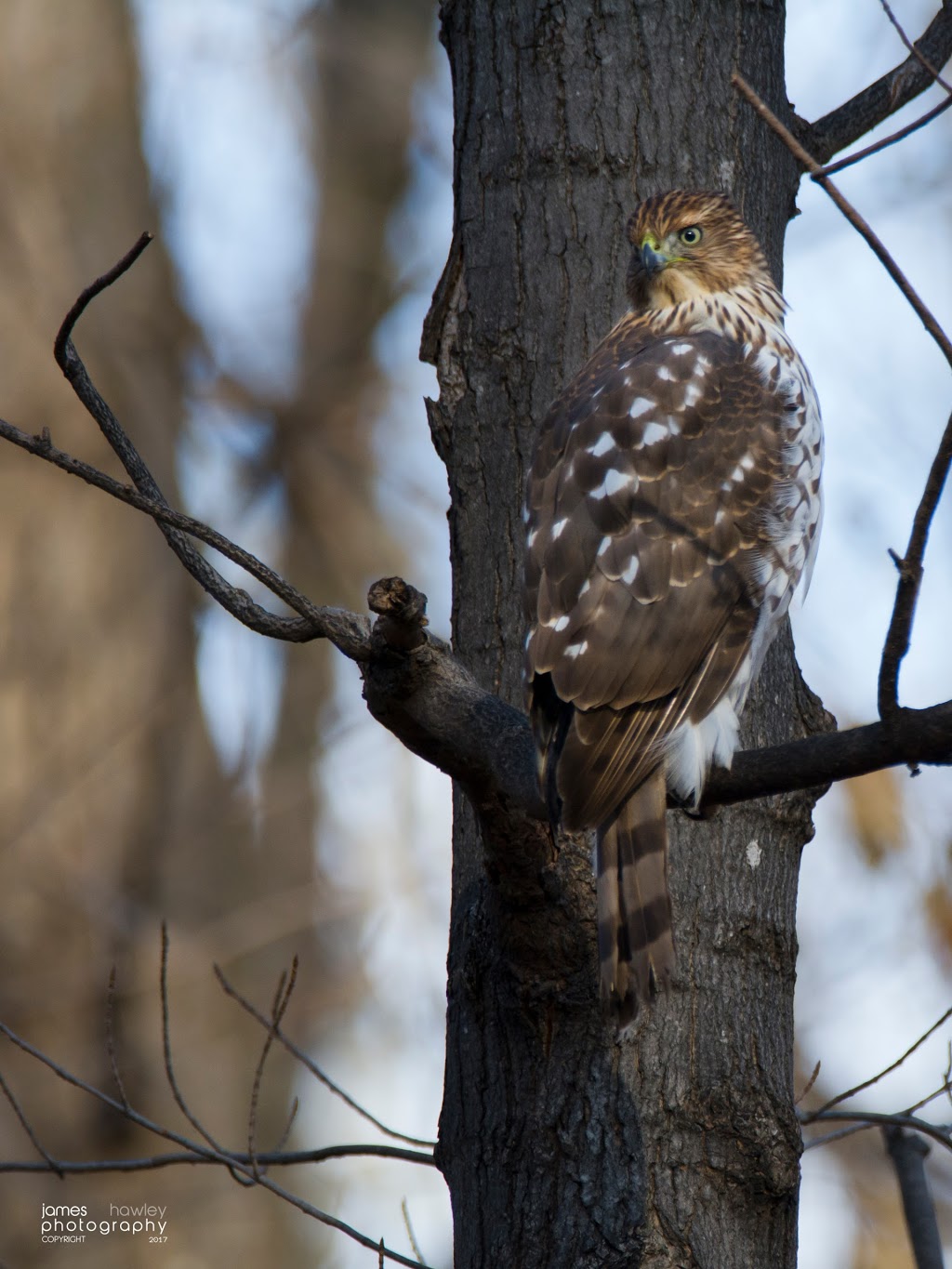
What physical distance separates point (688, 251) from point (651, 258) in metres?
0.11

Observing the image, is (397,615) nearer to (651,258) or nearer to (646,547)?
(646,547)

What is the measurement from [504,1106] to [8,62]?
651 centimetres

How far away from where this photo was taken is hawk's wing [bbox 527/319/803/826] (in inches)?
124

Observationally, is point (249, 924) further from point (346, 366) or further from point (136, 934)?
point (346, 366)

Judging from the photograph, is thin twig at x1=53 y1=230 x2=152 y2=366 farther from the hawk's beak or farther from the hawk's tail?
the hawk's beak

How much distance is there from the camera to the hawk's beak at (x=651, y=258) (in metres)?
3.82

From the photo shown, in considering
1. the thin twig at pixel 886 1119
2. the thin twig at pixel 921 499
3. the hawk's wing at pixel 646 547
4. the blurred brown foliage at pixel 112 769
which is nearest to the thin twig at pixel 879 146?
the thin twig at pixel 921 499

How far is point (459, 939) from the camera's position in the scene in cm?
328

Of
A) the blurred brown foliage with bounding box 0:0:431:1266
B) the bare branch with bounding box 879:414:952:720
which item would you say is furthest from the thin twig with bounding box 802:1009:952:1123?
the blurred brown foliage with bounding box 0:0:431:1266

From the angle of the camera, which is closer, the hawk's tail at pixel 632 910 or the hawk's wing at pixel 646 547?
the hawk's tail at pixel 632 910

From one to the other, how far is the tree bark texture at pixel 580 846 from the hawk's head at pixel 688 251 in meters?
0.06

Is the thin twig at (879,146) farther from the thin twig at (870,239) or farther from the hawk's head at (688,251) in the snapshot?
the hawk's head at (688,251)

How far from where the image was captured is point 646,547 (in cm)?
336

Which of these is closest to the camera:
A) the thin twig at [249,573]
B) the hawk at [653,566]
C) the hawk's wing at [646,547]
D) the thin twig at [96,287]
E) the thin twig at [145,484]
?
the thin twig at [96,287]
